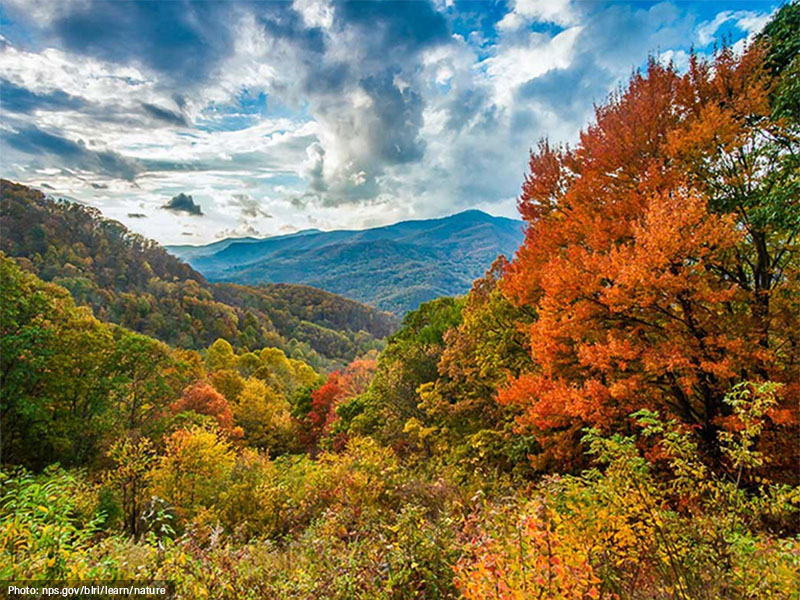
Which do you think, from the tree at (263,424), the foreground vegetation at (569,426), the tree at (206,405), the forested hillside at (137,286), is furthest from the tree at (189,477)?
the forested hillside at (137,286)

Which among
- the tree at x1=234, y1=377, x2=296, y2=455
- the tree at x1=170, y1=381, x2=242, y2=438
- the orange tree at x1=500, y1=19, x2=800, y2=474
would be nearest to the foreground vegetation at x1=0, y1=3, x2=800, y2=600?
the orange tree at x1=500, y1=19, x2=800, y2=474

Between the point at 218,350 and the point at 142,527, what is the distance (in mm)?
52600

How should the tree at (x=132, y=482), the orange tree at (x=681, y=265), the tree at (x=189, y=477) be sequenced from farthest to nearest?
the tree at (x=189, y=477) → the tree at (x=132, y=482) → the orange tree at (x=681, y=265)

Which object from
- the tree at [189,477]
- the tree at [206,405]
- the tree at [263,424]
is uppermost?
the tree at [189,477]

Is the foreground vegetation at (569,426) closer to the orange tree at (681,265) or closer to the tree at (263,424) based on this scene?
the orange tree at (681,265)

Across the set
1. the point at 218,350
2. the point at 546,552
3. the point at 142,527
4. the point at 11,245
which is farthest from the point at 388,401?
the point at 11,245

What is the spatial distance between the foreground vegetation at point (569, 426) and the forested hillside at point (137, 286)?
3080 inches

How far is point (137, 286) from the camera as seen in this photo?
104812 mm

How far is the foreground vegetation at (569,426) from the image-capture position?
4.16 metres

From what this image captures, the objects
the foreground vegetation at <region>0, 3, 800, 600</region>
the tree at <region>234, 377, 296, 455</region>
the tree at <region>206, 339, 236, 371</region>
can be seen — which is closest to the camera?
the foreground vegetation at <region>0, 3, 800, 600</region>

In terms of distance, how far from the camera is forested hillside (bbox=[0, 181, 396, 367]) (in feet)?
279

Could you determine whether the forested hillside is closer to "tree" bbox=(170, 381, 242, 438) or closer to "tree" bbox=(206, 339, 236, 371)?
"tree" bbox=(206, 339, 236, 371)

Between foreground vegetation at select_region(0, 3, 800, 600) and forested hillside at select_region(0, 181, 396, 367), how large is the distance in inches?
3080

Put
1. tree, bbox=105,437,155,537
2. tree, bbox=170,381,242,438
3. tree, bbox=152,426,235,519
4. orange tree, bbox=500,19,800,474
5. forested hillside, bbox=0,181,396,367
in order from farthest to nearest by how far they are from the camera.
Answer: forested hillside, bbox=0,181,396,367, tree, bbox=170,381,242,438, tree, bbox=152,426,235,519, tree, bbox=105,437,155,537, orange tree, bbox=500,19,800,474
